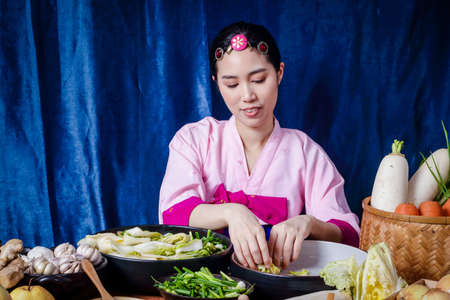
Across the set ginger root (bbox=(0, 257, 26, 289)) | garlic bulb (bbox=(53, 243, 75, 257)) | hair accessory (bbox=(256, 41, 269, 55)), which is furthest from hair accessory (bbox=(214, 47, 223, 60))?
ginger root (bbox=(0, 257, 26, 289))

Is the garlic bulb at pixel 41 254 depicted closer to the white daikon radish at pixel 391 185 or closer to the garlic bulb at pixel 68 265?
the garlic bulb at pixel 68 265

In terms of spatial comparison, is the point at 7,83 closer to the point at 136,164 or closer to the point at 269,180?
the point at 136,164

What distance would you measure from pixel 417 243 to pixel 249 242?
0.45m

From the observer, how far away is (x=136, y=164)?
2.40 meters

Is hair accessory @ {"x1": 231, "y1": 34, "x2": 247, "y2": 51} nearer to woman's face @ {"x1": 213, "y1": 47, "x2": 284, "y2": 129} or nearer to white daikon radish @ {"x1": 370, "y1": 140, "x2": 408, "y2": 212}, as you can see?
woman's face @ {"x1": 213, "y1": 47, "x2": 284, "y2": 129}

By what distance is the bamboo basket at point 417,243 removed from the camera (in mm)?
1170

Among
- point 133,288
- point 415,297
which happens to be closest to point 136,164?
point 133,288

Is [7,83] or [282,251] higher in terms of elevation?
[7,83]

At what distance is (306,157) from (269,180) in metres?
0.22

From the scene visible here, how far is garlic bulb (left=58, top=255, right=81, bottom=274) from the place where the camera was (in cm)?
108

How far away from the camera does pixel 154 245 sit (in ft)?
3.99

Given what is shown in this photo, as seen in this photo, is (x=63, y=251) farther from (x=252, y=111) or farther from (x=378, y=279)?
(x=252, y=111)

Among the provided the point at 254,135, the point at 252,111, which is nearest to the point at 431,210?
the point at 252,111

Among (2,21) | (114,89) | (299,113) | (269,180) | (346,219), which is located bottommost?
(346,219)
